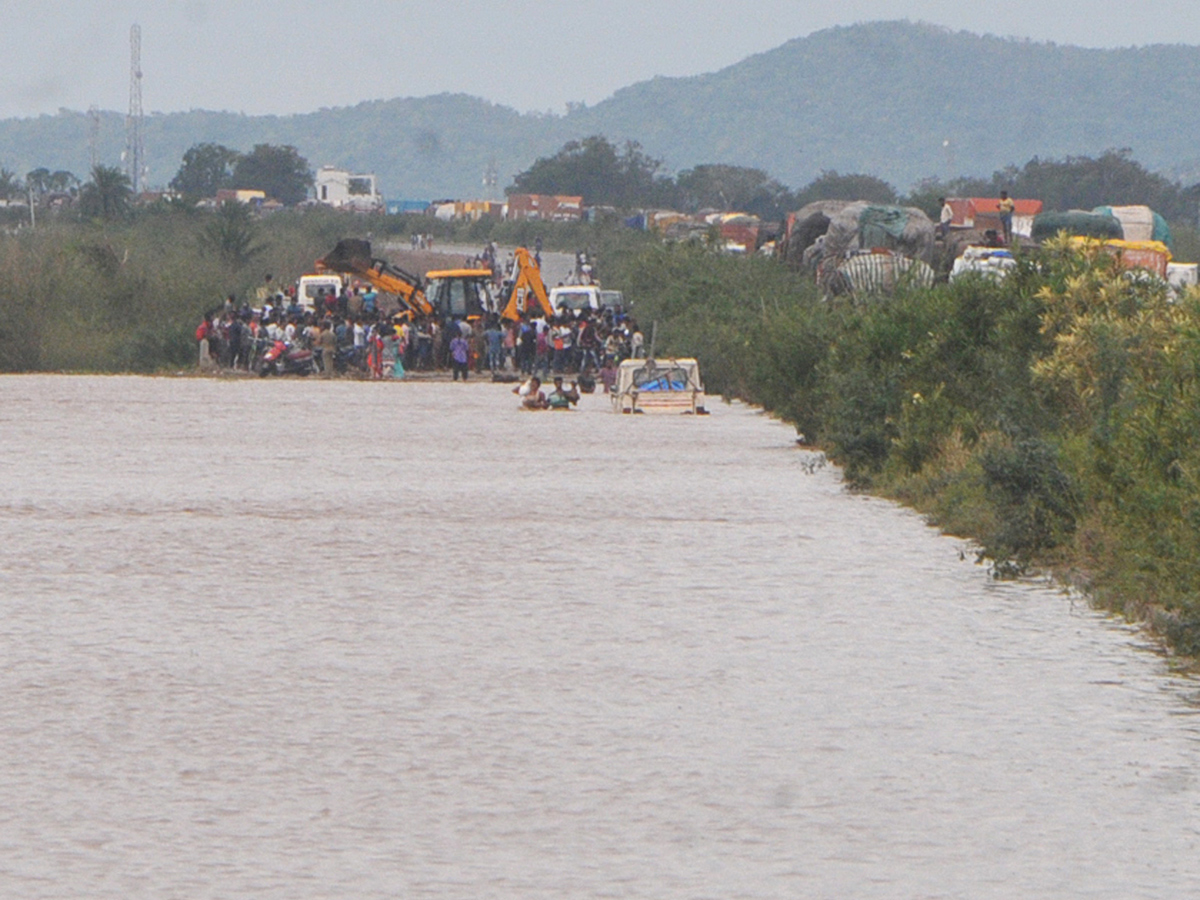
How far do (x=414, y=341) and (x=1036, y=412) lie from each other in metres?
32.8

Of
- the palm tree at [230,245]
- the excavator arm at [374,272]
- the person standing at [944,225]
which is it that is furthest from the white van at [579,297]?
the palm tree at [230,245]

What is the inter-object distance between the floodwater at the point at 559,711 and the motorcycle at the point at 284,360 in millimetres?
29750

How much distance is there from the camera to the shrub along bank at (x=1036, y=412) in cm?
1267

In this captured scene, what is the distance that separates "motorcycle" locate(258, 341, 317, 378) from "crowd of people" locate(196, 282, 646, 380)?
0.15m

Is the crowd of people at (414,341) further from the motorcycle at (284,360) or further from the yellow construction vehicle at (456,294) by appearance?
the yellow construction vehicle at (456,294)

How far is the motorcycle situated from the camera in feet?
164

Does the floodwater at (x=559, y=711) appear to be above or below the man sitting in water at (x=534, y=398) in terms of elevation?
above

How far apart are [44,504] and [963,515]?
7.98 meters

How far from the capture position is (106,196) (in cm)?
13250

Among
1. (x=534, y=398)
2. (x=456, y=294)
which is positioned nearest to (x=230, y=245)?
(x=456, y=294)

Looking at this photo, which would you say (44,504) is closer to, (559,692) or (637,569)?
(637,569)

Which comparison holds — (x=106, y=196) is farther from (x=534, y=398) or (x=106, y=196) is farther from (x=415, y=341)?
(x=534, y=398)

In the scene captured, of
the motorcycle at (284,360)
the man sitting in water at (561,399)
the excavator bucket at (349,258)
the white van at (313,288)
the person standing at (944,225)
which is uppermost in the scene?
the person standing at (944,225)

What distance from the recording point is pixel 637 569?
15430mm
